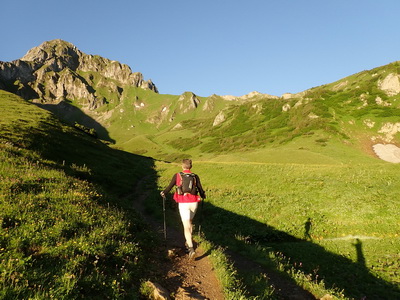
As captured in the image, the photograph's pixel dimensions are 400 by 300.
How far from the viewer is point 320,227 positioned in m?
18.5

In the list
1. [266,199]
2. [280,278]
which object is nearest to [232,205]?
[266,199]

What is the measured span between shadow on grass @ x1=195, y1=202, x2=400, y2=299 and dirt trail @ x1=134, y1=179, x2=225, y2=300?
3.99 meters

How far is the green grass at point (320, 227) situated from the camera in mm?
12172

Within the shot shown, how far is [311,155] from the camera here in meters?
70.0

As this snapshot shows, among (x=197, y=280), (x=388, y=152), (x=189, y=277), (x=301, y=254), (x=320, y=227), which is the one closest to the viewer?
(x=197, y=280)

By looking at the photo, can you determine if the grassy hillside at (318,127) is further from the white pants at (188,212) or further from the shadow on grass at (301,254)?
the white pants at (188,212)

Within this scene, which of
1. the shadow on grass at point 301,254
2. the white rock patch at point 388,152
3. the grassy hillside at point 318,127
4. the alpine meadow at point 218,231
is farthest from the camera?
the grassy hillside at point 318,127

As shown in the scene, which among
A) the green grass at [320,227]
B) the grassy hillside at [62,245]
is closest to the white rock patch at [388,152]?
the green grass at [320,227]

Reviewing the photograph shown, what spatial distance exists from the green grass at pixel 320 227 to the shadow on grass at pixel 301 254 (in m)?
0.04

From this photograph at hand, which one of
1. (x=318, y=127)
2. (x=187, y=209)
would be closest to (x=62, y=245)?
(x=187, y=209)

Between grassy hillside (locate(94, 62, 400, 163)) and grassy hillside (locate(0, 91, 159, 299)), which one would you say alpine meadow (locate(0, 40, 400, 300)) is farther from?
grassy hillside (locate(94, 62, 400, 163))

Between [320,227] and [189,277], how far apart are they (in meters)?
14.9

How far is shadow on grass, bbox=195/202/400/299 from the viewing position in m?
→ 11.6

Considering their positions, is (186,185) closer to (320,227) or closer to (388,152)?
(320,227)
